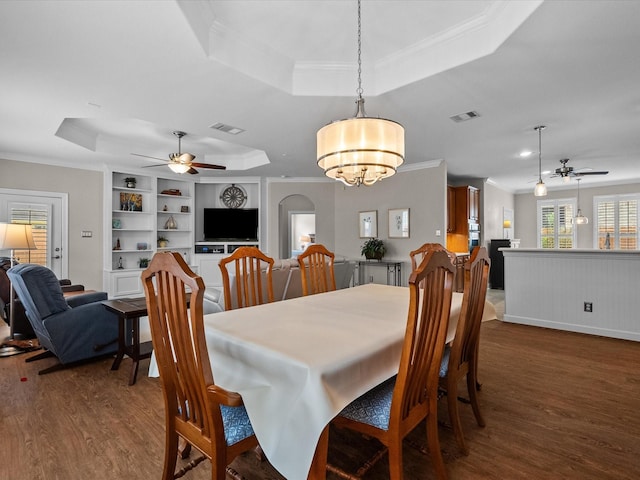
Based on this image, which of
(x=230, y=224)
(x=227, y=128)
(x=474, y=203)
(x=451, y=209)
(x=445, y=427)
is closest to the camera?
(x=445, y=427)

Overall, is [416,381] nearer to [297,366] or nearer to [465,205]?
[297,366]

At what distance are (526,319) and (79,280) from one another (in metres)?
7.27

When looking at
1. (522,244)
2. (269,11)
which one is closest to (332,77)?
(269,11)

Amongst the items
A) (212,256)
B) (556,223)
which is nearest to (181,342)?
(212,256)

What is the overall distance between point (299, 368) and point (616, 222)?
1046 cm

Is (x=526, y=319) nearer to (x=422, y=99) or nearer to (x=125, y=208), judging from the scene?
(x=422, y=99)

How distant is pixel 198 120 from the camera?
4082 mm

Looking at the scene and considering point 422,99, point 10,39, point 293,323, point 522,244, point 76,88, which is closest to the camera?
point 293,323

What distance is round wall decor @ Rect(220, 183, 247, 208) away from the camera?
806 centimetres

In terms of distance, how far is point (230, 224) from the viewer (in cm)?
783

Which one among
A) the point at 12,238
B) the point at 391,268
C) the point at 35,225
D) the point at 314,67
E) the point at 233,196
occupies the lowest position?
the point at 391,268

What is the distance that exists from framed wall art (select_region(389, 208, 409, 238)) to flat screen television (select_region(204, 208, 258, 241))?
301 cm

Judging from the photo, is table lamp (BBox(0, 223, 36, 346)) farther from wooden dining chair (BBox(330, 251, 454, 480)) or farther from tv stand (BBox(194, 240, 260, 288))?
wooden dining chair (BBox(330, 251, 454, 480))

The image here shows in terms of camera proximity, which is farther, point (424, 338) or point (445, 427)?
point (445, 427)
